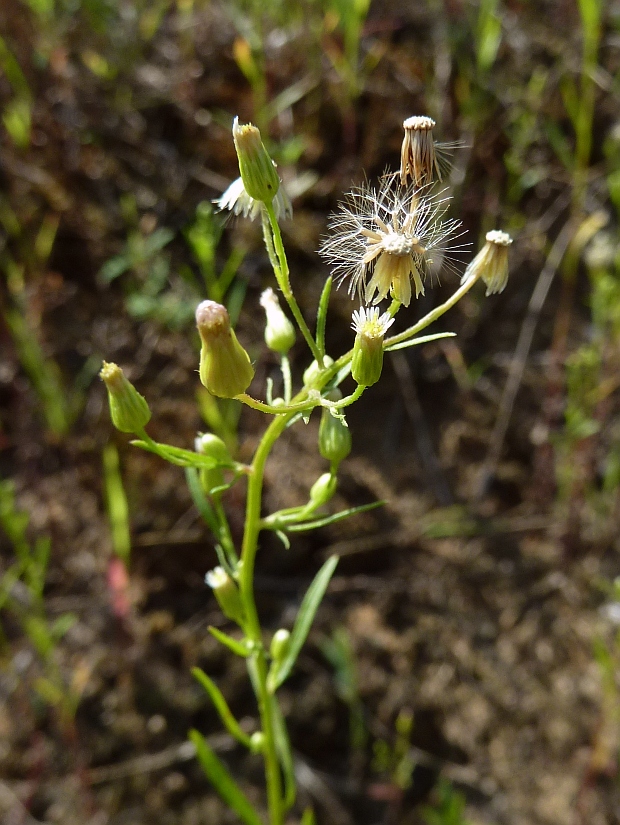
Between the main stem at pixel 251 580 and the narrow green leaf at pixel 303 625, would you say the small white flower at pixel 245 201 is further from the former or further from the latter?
the narrow green leaf at pixel 303 625

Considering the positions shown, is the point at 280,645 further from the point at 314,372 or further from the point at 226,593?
the point at 314,372

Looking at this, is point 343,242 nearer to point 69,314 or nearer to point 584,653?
point 69,314

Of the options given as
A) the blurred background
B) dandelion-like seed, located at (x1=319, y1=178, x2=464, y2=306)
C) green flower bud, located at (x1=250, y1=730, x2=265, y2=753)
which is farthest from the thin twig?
dandelion-like seed, located at (x1=319, y1=178, x2=464, y2=306)

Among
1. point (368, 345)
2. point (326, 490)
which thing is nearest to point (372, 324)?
point (368, 345)

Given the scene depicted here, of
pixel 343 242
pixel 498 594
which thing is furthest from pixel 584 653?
pixel 343 242

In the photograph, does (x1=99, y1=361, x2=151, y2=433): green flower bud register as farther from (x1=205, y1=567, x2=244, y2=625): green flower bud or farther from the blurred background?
the blurred background
